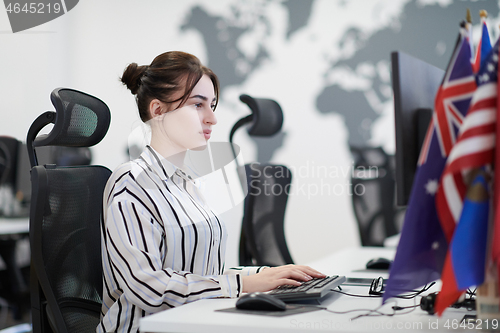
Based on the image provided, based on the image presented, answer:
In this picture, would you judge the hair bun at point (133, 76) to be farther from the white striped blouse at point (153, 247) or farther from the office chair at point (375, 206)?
the office chair at point (375, 206)

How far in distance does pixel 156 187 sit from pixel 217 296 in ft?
1.04

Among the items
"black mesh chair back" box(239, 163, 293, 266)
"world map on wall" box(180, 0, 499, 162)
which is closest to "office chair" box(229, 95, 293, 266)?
"black mesh chair back" box(239, 163, 293, 266)

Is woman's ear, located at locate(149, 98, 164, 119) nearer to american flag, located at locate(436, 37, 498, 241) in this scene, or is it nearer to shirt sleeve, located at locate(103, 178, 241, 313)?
shirt sleeve, located at locate(103, 178, 241, 313)

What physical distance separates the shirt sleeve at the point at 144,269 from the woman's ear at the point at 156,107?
1.01 feet

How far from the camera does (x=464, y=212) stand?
0.79m

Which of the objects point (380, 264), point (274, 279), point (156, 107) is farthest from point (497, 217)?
point (380, 264)

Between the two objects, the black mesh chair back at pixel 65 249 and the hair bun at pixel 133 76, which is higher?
the hair bun at pixel 133 76

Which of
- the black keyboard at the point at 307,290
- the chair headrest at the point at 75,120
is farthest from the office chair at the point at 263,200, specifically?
the black keyboard at the point at 307,290

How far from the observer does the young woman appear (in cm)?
113

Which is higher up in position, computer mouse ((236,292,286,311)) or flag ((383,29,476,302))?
flag ((383,29,476,302))

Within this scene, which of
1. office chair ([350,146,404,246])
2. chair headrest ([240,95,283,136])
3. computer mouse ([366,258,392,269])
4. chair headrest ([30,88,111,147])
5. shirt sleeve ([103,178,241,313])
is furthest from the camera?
office chair ([350,146,404,246])

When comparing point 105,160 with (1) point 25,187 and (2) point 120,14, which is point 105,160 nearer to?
(1) point 25,187

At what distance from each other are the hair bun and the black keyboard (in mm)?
Result: 740

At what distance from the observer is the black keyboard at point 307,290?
1045mm
